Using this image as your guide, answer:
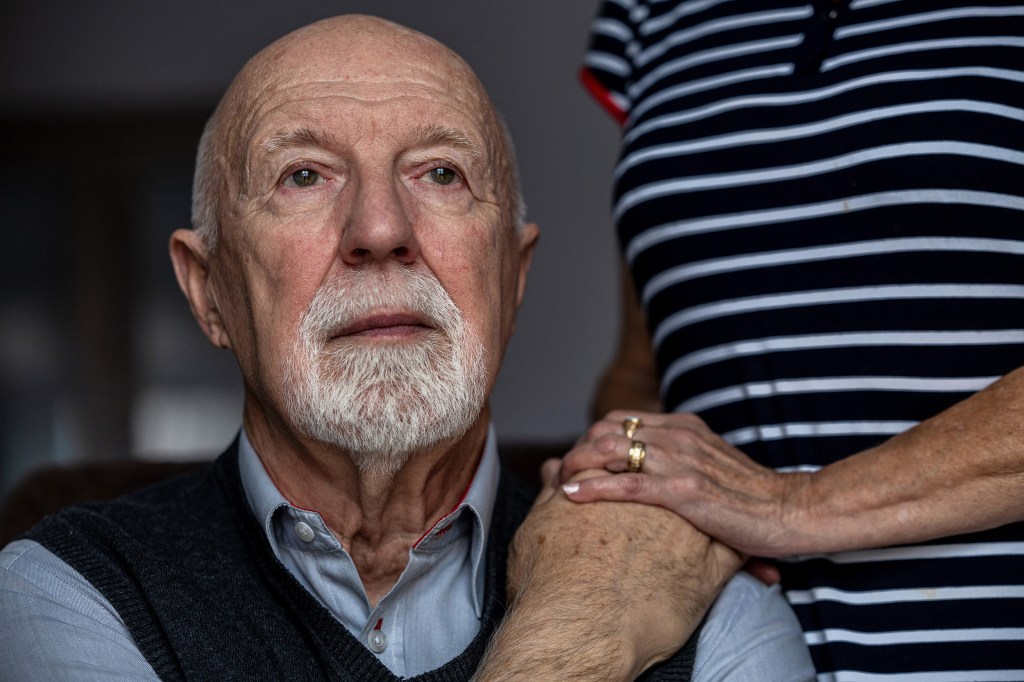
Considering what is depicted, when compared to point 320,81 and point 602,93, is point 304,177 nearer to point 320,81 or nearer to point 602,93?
point 320,81

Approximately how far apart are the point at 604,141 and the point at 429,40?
10.3 ft

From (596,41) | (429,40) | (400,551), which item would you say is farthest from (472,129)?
(400,551)

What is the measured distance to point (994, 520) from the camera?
1357mm

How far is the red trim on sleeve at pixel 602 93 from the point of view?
1843 millimetres

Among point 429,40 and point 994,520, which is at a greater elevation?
point 429,40

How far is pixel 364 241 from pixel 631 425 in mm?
400

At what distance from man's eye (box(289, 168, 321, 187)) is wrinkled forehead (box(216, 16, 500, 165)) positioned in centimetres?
8

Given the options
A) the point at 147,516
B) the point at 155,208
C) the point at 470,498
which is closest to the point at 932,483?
the point at 470,498

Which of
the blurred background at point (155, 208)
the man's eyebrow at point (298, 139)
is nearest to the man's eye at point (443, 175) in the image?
the man's eyebrow at point (298, 139)

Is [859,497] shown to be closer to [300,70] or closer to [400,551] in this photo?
[400,551]

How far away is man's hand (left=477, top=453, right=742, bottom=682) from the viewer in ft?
4.17

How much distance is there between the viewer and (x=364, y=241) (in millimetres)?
1357

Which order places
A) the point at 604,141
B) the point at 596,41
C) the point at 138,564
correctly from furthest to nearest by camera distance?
the point at 604,141 → the point at 596,41 → the point at 138,564

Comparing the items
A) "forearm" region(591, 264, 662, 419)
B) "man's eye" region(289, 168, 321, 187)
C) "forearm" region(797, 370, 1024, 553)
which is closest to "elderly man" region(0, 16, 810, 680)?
"man's eye" region(289, 168, 321, 187)
